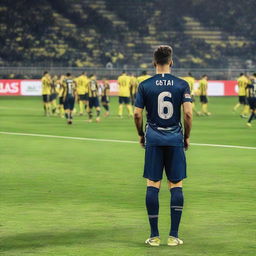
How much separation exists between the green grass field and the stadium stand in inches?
1652

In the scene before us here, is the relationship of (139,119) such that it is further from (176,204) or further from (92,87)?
(92,87)

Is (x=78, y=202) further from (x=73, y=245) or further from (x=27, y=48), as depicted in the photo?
(x=27, y=48)

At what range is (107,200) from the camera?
12.7 m

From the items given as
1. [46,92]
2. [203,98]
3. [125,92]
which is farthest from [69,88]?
[203,98]

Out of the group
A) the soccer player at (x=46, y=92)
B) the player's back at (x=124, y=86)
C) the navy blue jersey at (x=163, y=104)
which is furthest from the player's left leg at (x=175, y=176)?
the soccer player at (x=46, y=92)

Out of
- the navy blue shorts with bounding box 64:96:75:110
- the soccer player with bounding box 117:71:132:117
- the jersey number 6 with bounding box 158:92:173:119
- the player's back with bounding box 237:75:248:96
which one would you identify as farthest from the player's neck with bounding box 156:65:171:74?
the player's back with bounding box 237:75:248:96

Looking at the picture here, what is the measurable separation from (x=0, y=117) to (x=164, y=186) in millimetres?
24633

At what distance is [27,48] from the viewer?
6594 cm

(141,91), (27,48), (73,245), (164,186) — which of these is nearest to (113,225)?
(73,245)

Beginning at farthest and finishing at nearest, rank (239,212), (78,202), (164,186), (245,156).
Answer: (245,156)
(164,186)
(78,202)
(239,212)

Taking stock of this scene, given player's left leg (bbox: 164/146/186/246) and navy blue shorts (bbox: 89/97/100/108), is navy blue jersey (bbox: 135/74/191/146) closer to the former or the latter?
player's left leg (bbox: 164/146/186/246)

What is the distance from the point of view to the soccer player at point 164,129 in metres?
8.69

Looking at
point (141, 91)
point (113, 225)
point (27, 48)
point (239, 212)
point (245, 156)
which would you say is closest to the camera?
point (141, 91)

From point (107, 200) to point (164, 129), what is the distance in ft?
13.4
